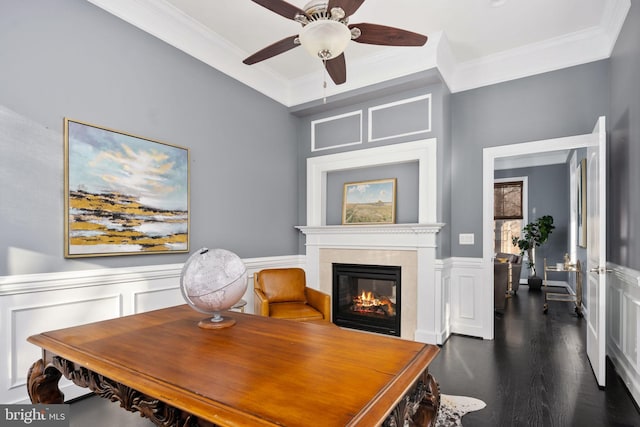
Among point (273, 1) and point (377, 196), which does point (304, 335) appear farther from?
point (377, 196)

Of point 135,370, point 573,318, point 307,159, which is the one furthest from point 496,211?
point 135,370

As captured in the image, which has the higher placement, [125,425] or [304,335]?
[304,335]

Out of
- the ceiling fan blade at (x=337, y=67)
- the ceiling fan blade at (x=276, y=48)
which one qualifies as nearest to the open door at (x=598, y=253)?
the ceiling fan blade at (x=337, y=67)

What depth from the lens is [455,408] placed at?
222 cm

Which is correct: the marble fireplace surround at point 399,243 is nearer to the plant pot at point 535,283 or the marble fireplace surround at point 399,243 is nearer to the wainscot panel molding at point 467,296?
the wainscot panel molding at point 467,296

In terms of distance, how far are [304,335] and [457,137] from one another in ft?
11.0

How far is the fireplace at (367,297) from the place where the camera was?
3.90 meters

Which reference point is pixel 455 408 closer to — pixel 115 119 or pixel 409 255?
pixel 409 255

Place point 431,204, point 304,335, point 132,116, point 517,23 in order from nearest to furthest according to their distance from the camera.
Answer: point 304,335 → point 132,116 → point 517,23 → point 431,204

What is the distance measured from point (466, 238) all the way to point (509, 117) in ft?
4.55

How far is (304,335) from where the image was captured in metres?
1.39

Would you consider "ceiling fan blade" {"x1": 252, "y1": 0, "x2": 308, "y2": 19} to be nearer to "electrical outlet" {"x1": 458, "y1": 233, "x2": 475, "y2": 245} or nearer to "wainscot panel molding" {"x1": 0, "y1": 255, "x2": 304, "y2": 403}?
"wainscot panel molding" {"x1": 0, "y1": 255, "x2": 304, "y2": 403}

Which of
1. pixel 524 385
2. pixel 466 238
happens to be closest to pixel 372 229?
pixel 466 238

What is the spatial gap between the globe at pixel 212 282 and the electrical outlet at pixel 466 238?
10.0 ft
